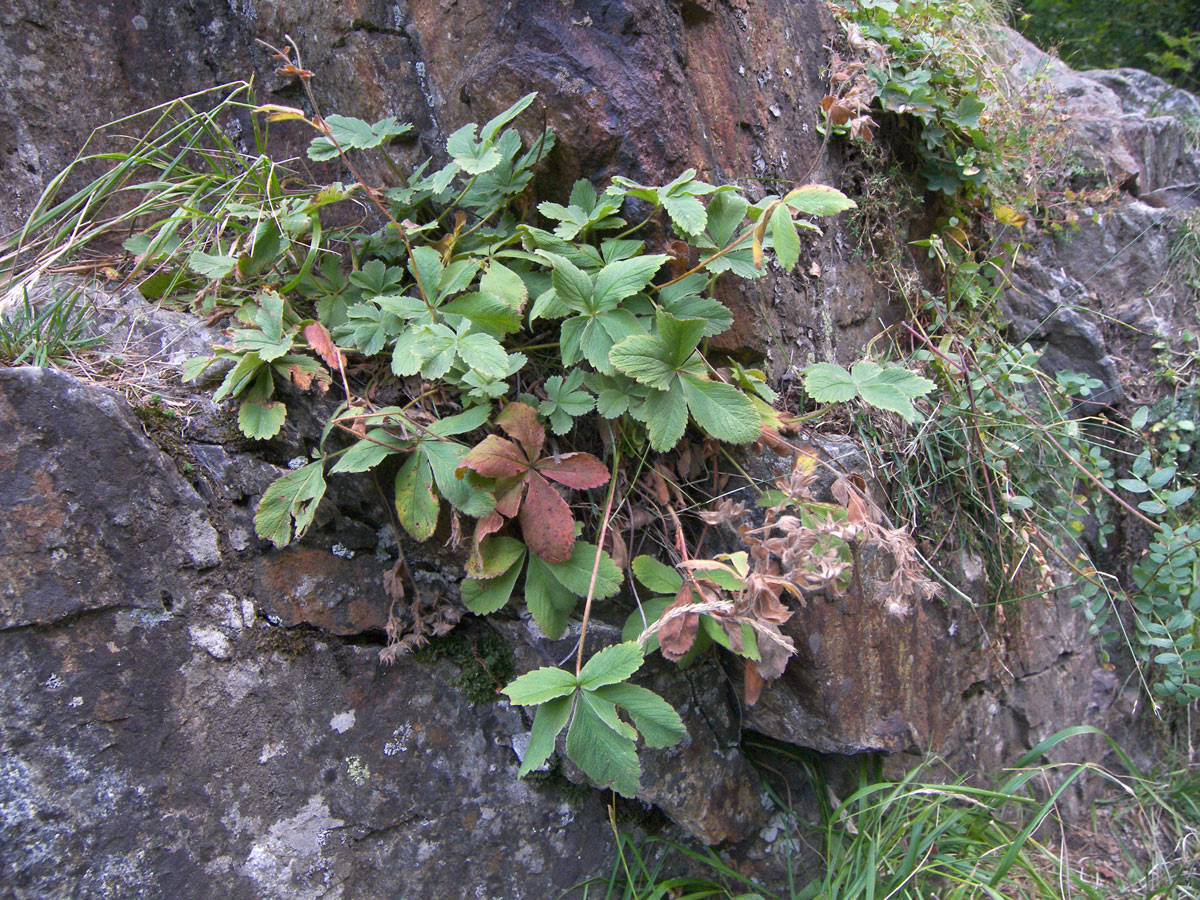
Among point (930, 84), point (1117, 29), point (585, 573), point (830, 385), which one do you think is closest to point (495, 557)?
point (585, 573)

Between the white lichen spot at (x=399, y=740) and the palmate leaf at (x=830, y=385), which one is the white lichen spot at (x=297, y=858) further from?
the palmate leaf at (x=830, y=385)

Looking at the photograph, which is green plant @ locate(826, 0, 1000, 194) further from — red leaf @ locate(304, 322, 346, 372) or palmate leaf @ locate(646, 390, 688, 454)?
red leaf @ locate(304, 322, 346, 372)

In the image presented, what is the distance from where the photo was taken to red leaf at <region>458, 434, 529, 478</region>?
4.80 feet

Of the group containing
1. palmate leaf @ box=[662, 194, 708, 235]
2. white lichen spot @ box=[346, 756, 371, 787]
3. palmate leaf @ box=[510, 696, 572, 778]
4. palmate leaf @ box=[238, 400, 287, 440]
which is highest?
palmate leaf @ box=[662, 194, 708, 235]

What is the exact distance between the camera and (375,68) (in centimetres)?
201

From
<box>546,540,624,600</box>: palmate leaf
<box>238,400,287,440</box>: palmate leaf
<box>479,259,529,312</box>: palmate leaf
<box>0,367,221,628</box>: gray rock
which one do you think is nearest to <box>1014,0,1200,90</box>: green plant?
<box>479,259,529,312</box>: palmate leaf

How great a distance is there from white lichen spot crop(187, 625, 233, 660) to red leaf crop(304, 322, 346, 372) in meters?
0.64

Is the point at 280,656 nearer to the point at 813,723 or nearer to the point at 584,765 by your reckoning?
the point at 584,765

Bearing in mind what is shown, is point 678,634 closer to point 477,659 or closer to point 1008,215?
point 477,659

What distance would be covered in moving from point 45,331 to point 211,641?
32.2 inches

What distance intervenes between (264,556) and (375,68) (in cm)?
138

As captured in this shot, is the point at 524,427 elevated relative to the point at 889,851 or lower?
elevated

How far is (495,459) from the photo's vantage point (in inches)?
58.3

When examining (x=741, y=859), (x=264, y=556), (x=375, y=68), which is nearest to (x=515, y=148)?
(x=375, y=68)
